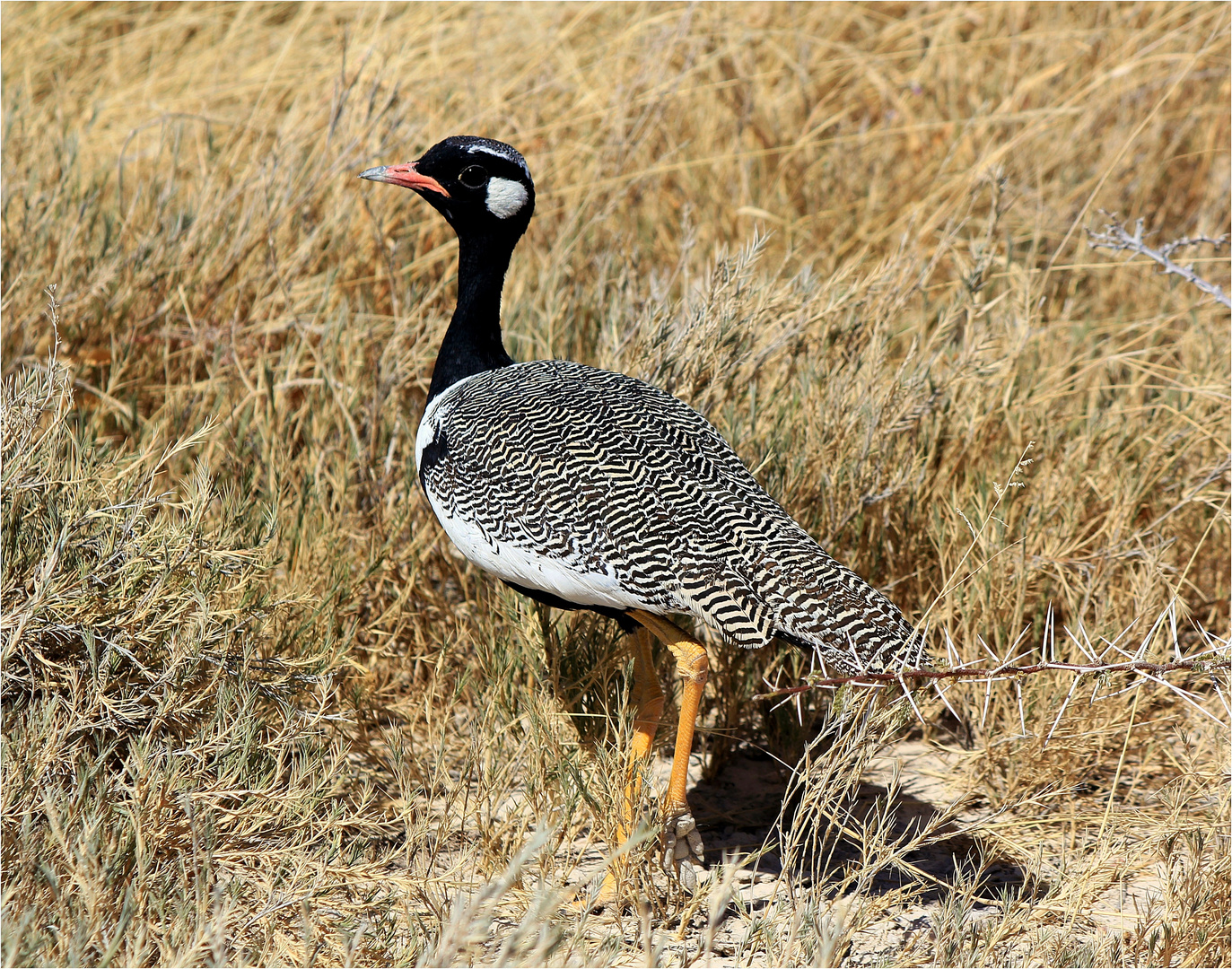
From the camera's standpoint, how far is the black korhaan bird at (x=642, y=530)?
8.85 feet

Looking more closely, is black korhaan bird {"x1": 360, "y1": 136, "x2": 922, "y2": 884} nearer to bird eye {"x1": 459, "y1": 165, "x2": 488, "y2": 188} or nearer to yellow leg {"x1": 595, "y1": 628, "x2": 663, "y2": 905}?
yellow leg {"x1": 595, "y1": 628, "x2": 663, "y2": 905}

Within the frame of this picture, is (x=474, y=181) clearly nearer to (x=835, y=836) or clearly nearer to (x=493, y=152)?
(x=493, y=152)

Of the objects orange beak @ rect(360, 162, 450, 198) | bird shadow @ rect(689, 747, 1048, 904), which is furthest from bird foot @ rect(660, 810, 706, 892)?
orange beak @ rect(360, 162, 450, 198)

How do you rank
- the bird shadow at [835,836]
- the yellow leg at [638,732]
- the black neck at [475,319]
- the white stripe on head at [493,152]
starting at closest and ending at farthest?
the yellow leg at [638,732] < the bird shadow at [835,836] < the white stripe on head at [493,152] < the black neck at [475,319]

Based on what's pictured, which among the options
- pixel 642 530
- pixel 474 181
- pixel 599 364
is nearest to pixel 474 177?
pixel 474 181

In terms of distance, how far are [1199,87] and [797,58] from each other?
6.08 feet

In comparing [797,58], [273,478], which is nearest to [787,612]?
[273,478]

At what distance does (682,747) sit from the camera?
9.54 ft

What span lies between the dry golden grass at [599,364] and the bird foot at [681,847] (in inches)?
2.3

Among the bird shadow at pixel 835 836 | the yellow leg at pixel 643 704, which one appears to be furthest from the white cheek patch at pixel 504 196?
the bird shadow at pixel 835 836

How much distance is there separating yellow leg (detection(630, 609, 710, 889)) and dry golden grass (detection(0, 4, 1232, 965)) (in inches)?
4.2

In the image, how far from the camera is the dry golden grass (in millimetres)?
2664

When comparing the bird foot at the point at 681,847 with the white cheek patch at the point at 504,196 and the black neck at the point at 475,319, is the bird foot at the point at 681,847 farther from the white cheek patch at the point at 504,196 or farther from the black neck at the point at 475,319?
the white cheek patch at the point at 504,196

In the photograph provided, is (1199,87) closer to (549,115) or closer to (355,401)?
(549,115)
